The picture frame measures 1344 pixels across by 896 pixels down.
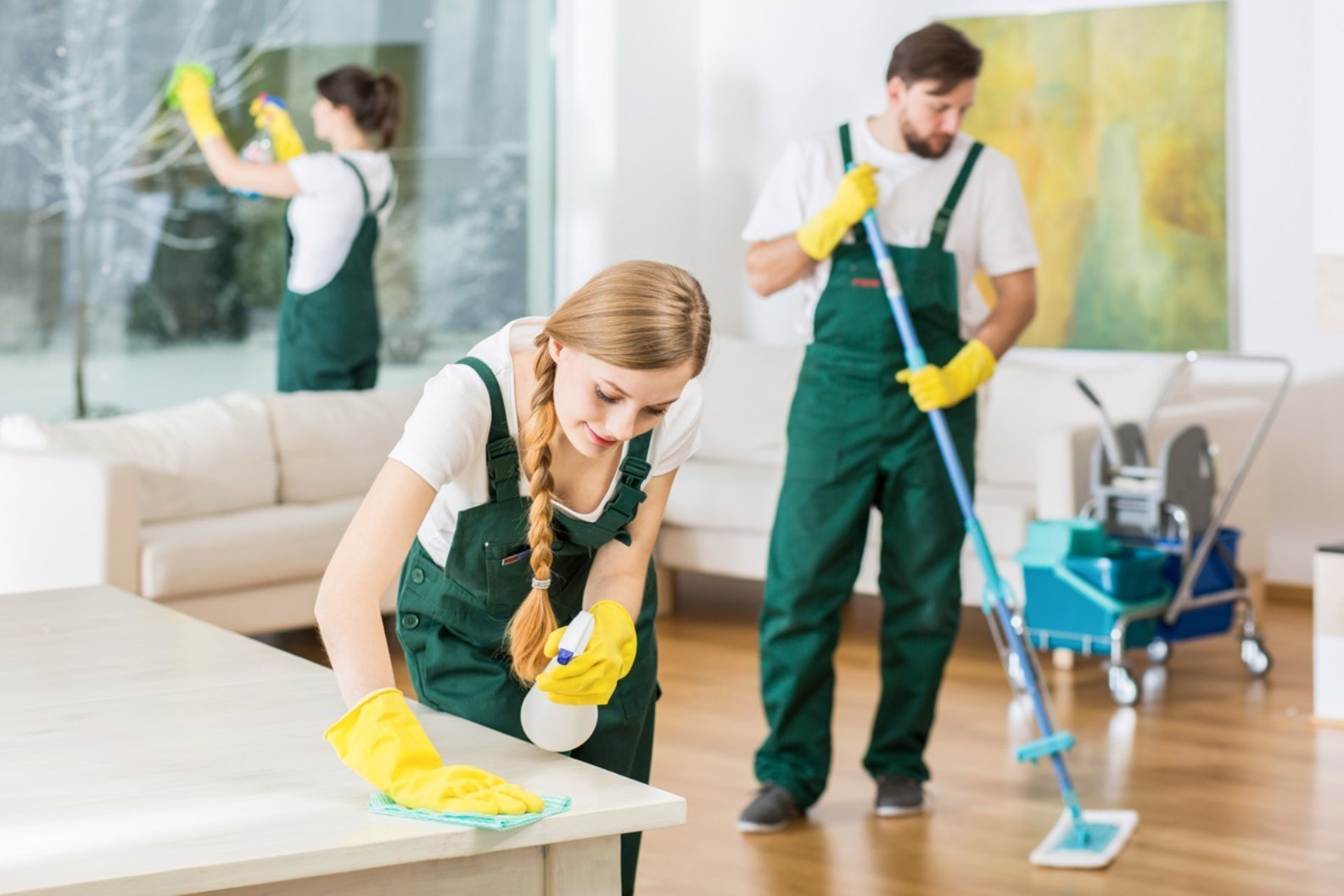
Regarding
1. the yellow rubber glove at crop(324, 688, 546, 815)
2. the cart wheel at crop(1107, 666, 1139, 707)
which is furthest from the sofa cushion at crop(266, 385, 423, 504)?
the yellow rubber glove at crop(324, 688, 546, 815)

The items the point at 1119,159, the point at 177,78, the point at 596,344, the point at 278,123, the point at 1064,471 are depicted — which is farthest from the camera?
the point at 1119,159

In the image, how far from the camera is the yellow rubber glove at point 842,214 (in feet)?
10.3

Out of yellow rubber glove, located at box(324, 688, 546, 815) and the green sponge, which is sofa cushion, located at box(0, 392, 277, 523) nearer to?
the green sponge

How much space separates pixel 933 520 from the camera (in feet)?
10.6

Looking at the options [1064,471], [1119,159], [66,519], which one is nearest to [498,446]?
[66,519]

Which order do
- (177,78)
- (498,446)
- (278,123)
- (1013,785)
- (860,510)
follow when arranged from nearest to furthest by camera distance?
(498,446) < (860,510) < (1013,785) < (177,78) < (278,123)

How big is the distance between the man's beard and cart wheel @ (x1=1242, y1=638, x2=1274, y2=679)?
1.94 metres

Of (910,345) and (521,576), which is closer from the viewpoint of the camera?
(521,576)

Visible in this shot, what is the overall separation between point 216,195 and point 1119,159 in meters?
3.02

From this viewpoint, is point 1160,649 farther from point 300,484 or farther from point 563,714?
point 563,714

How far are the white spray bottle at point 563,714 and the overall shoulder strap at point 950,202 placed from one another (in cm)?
174

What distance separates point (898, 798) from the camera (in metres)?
3.36

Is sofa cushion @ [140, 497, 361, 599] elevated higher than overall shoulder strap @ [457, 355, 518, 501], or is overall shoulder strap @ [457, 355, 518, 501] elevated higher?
overall shoulder strap @ [457, 355, 518, 501]

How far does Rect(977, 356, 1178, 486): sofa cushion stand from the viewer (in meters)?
5.24
